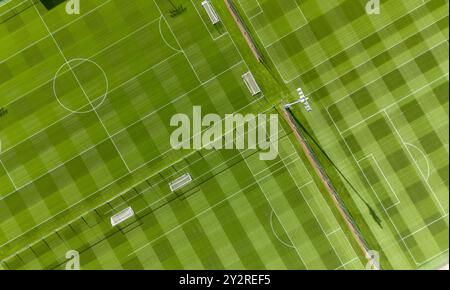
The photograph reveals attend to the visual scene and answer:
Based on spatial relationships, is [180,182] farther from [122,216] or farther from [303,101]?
[303,101]

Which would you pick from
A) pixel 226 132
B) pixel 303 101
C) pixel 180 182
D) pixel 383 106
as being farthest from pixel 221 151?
pixel 383 106

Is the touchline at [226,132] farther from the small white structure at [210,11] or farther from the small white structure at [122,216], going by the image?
the small white structure at [210,11]

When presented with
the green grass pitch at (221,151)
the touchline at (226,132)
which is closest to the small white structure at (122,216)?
the green grass pitch at (221,151)

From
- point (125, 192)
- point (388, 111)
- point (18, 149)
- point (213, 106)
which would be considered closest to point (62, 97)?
point (18, 149)

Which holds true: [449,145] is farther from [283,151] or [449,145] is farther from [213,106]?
[213,106]

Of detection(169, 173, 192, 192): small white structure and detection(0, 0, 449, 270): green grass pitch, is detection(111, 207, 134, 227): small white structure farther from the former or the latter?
detection(169, 173, 192, 192): small white structure
